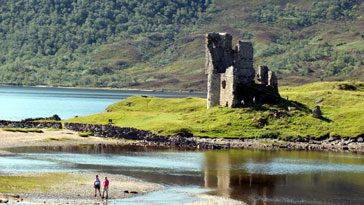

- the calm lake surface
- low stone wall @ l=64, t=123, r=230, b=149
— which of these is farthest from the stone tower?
the calm lake surface

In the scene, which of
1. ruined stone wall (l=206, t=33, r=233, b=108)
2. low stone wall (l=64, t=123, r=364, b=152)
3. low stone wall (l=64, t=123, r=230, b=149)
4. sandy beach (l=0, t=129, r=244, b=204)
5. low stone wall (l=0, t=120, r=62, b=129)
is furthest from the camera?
ruined stone wall (l=206, t=33, r=233, b=108)

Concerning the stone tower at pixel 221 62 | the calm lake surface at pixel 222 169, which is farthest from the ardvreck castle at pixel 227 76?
the calm lake surface at pixel 222 169

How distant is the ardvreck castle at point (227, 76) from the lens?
403ft

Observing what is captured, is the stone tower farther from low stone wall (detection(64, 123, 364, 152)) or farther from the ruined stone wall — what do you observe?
low stone wall (detection(64, 123, 364, 152))

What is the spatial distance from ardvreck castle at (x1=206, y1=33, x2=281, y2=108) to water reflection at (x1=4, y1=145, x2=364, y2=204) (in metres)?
26.0

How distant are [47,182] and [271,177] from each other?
26396mm

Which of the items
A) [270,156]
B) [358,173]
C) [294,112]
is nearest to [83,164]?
[270,156]

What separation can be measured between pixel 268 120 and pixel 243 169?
119ft

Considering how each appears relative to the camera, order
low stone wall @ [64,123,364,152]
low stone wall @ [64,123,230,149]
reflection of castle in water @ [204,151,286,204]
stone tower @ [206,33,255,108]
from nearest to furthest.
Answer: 1. reflection of castle in water @ [204,151,286,204]
2. low stone wall @ [64,123,364,152]
3. low stone wall @ [64,123,230,149]
4. stone tower @ [206,33,255,108]

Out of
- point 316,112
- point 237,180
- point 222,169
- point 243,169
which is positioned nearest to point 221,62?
point 316,112

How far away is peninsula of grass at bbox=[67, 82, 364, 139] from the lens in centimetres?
10934

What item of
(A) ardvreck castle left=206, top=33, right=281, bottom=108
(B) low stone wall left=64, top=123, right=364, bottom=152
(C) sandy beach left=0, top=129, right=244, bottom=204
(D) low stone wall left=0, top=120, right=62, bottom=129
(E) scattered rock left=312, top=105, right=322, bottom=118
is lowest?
(C) sandy beach left=0, top=129, right=244, bottom=204

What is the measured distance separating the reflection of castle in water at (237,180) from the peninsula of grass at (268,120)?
74.1ft

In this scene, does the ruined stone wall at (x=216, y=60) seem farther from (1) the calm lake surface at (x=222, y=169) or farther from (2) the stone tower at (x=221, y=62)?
(1) the calm lake surface at (x=222, y=169)
